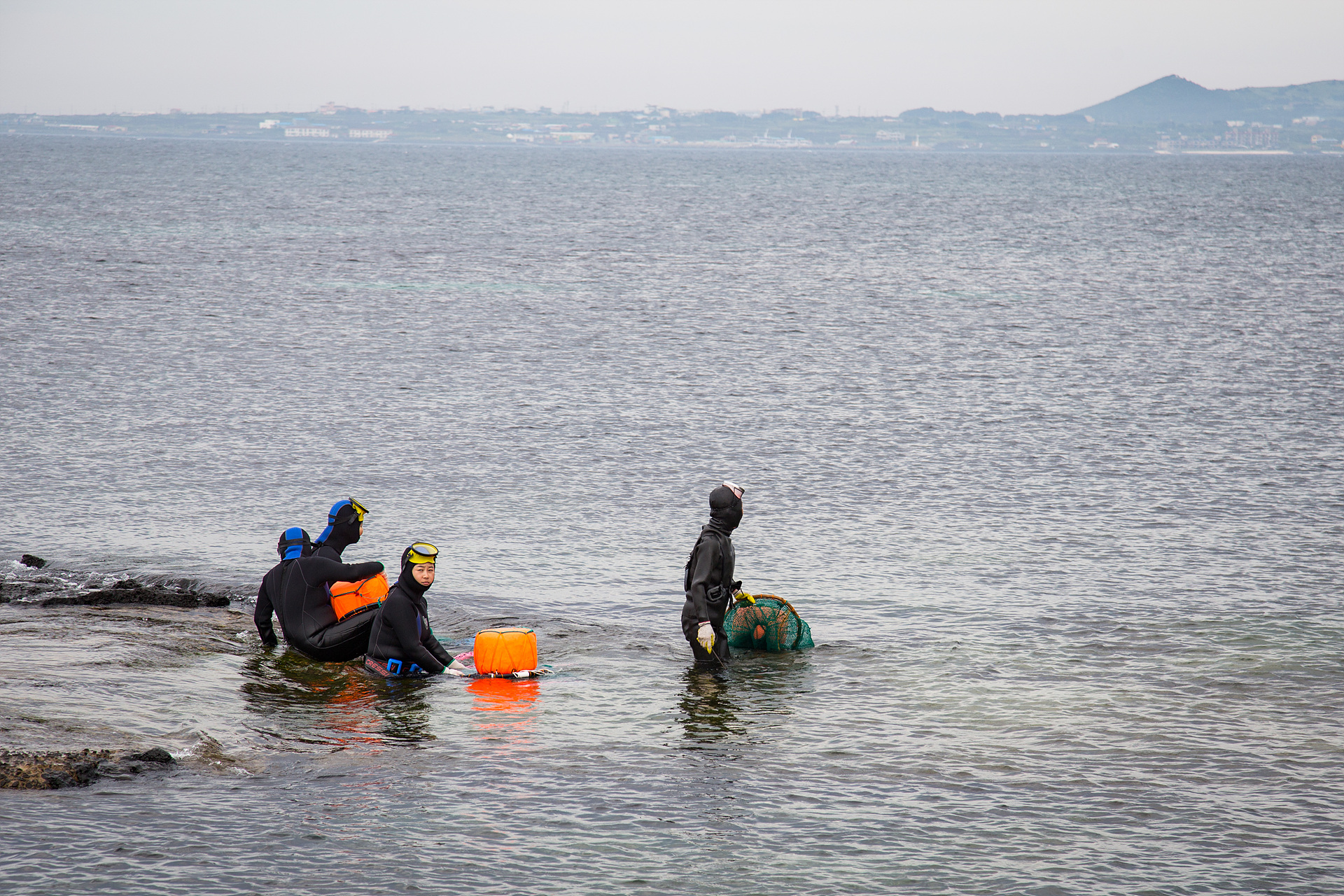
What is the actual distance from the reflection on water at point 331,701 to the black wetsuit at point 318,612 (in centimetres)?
22

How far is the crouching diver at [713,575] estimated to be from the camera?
1110cm

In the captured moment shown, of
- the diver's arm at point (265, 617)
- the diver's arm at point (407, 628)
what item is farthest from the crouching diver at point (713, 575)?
the diver's arm at point (265, 617)

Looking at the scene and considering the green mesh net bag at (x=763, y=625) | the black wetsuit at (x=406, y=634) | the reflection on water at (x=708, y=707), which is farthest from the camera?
the green mesh net bag at (x=763, y=625)

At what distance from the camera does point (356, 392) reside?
97.0ft

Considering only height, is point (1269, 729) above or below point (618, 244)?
below

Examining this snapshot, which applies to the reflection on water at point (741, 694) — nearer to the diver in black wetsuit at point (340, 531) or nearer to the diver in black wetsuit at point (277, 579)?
the diver in black wetsuit at point (340, 531)

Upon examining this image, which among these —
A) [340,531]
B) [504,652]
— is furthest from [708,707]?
[340,531]

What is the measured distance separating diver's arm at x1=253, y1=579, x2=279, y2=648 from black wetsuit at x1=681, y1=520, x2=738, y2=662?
13.4ft

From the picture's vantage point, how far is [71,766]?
8516 millimetres

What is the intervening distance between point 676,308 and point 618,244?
26.8 m

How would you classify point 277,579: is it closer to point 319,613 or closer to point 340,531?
point 319,613

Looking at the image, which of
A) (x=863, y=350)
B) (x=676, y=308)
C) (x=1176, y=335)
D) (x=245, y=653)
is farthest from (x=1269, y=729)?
(x=676, y=308)

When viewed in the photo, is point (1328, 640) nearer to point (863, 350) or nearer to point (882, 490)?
point (882, 490)

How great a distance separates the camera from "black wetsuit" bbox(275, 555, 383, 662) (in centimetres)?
1150
